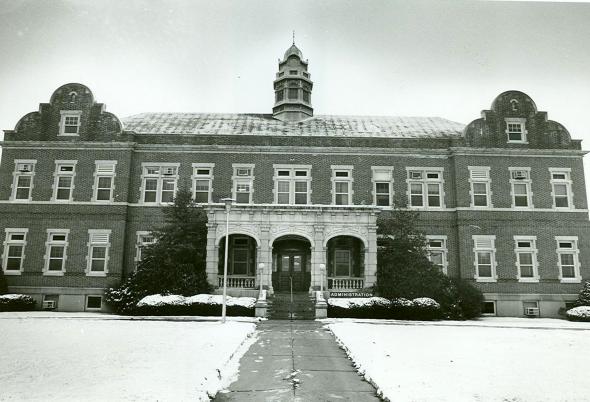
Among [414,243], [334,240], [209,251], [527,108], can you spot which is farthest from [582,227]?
[209,251]

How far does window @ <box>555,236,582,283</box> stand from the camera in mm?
29969

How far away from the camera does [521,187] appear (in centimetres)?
3127

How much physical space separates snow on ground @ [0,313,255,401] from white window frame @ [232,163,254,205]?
42.7 feet

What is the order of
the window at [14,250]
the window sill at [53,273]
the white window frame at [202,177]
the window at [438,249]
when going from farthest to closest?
the white window frame at [202,177], the window at [438,249], the window at [14,250], the window sill at [53,273]

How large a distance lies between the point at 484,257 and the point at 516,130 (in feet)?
28.3

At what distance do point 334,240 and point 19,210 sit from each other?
64.5ft

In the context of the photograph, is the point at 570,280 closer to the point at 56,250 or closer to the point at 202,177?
the point at 202,177

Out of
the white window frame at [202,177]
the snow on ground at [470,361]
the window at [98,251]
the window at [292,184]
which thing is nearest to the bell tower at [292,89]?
the window at [292,184]

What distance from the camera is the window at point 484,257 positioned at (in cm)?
3014

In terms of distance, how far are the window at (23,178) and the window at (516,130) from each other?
30.4 meters

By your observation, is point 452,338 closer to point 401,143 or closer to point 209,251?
point 209,251

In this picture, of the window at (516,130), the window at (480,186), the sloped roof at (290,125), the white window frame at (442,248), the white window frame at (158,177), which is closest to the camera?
the white window frame at (442,248)

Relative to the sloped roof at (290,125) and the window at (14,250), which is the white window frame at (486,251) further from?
the window at (14,250)

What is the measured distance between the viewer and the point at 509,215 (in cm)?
3069
